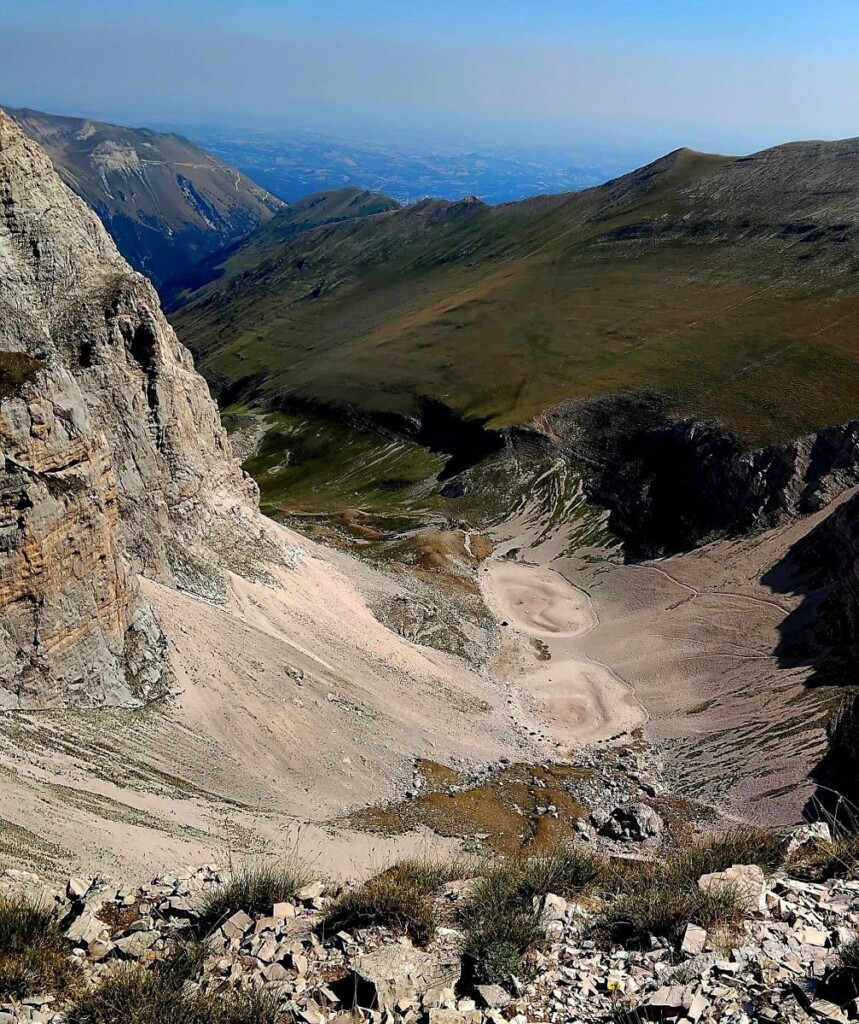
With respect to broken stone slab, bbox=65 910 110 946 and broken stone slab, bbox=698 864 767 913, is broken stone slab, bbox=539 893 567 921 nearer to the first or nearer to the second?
broken stone slab, bbox=698 864 767 913

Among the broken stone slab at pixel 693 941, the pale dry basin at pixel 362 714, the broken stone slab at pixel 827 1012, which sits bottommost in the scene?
the pale dry basin at pixel 362 714

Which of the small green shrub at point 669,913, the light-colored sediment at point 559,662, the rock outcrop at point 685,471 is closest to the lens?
the small green shrub at point 669,913

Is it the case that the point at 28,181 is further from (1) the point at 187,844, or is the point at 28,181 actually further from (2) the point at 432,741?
(2) the point at 432,741

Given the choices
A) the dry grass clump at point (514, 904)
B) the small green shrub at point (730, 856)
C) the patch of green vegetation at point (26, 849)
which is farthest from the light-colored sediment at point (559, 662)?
the patch of green vegetation at point (26, 849)

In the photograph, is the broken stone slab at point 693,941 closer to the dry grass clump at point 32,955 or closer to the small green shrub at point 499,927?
the small green shrub at point 499,927

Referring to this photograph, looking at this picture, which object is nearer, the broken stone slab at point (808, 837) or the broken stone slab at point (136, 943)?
the broken stone slab at point (136, 943)

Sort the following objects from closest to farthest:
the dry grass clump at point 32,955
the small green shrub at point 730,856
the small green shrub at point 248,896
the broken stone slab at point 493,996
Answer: the broken stone slab at point 493,996, the dry grass clump at point 32,955, the small green shrub at point 248,896, the small green shrub at point 730,856

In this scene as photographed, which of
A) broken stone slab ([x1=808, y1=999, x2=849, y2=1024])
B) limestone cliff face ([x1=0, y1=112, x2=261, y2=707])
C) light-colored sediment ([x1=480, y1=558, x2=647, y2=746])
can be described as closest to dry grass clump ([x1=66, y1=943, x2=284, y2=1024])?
broken stone slab ([x1=808, y1=999, x2=849, y2=1024])

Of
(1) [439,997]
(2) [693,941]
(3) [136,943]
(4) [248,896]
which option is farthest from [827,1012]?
(3) [136,943]
